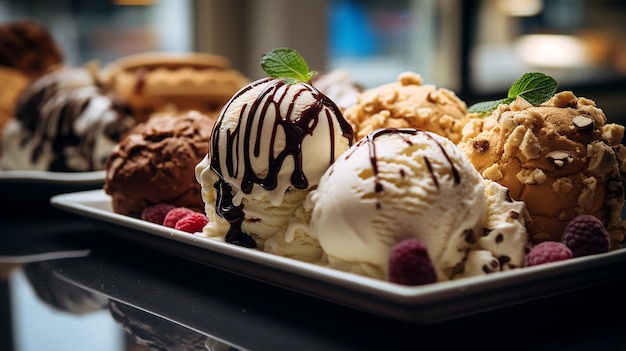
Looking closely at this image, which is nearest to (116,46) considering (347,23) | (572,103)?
(347,23)

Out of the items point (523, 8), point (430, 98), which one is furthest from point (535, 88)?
point (523, 8)

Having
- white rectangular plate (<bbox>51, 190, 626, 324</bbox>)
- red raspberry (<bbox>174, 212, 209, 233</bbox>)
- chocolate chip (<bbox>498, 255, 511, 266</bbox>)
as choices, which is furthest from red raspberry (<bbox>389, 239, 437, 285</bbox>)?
red raspberry (<bbox>174, 212, 209, 233</bbox>)

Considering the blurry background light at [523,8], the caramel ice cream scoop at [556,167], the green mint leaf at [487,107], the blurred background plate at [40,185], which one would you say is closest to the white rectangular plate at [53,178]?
the blurred background plate at [40,185]

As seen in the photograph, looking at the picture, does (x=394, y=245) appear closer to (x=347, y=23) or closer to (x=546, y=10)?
(x=347, y=23)

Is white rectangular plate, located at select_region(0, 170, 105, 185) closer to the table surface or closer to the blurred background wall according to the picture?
the table surface

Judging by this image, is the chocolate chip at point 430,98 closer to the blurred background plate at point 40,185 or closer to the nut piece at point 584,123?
the nut piece at point 584,123

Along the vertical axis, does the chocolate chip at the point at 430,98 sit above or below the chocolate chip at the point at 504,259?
above
